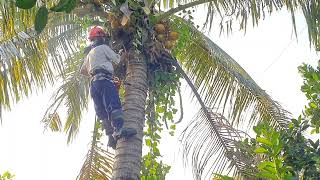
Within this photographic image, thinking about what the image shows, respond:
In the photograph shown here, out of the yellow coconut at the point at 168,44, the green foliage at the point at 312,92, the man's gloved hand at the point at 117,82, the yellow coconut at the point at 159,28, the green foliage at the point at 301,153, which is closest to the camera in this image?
the green foliage at the point at 301,153

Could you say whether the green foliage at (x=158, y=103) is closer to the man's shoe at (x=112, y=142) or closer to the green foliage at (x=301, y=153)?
the man's shoe at (x=112, y=142)

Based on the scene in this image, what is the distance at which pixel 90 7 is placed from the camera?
5309mm

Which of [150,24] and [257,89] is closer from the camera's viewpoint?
[150,24]

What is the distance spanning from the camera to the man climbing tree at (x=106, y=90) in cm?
479

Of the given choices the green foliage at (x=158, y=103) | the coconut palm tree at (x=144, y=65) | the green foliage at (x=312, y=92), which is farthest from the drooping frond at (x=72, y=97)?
the green foliage at (x=312, y=92)

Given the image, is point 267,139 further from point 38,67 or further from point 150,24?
point 38,67

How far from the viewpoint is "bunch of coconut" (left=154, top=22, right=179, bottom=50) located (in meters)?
5.41

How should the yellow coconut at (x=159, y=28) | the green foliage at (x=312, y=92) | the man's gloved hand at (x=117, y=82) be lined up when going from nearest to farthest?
the green foliage at (x=312, y=92), the man's gloved hand at (x=117, y=82), the yellow coconut at (x=159, y=28)

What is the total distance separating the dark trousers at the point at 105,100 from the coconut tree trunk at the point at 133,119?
0.11m

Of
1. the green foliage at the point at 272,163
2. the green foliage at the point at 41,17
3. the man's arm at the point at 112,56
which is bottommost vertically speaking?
the green foliage at the point at 272,163

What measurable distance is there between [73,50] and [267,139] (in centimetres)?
479

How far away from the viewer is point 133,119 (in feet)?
15.7

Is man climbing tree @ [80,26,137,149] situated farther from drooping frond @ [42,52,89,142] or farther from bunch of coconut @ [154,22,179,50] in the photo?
drooping frond @ [42,52,89,142]

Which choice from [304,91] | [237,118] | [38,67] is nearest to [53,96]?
[38,67]
